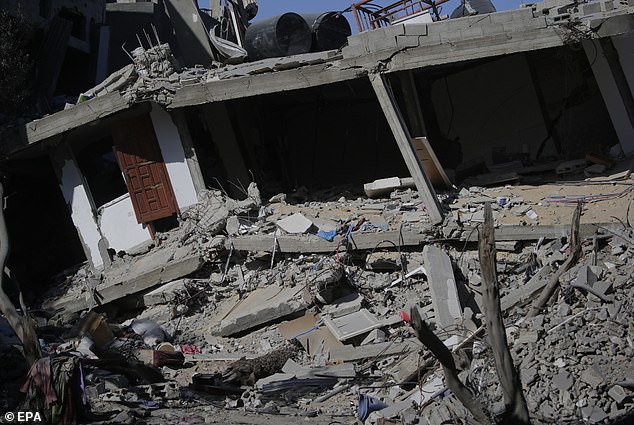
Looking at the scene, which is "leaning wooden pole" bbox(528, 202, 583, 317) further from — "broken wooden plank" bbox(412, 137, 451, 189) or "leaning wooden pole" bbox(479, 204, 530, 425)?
"leaning wooden pole" bbox(479, 204, 530, 425)

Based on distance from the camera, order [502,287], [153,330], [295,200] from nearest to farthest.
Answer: [502,287], [153,330], [295,200]

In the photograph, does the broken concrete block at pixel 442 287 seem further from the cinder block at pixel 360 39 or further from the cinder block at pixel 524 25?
the cinder block at pixel 524 25

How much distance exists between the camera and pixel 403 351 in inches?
380

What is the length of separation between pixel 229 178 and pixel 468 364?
8174 millimetres

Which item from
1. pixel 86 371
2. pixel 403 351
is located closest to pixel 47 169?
pixel 86 371

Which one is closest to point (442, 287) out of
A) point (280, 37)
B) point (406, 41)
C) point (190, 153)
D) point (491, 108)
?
point (406, 41)

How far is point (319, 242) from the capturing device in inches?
468

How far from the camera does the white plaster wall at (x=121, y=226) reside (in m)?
14.9

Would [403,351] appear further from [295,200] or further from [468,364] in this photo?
[295,200]

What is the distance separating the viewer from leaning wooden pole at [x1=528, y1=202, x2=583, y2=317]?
29.8 feet

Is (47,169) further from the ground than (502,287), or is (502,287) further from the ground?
(47,169)

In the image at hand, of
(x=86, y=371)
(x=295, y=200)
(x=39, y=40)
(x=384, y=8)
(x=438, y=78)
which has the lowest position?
(x=86, y=371)

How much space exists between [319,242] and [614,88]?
19.7 ft

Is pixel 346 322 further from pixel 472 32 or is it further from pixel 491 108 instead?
pixel 491 108
